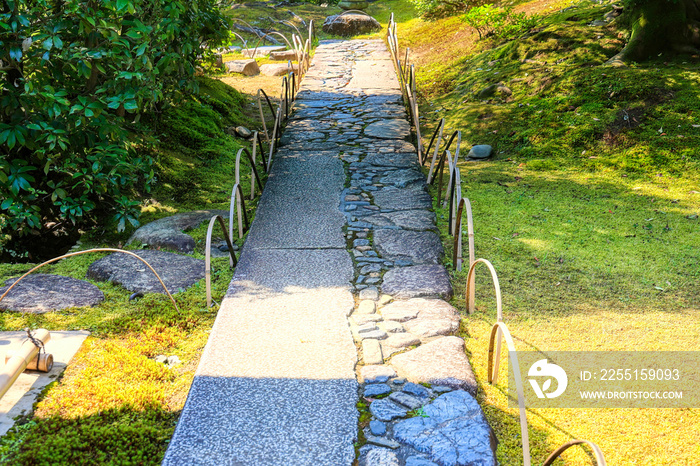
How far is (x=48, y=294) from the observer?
3650mm

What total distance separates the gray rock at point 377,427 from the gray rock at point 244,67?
9.84 m

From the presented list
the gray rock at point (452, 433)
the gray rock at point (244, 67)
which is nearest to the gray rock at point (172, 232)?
the gray rock at point (452, 433)

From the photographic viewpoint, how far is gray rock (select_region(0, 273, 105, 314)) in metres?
3.52

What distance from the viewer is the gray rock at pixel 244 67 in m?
11.1

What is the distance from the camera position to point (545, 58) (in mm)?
8219

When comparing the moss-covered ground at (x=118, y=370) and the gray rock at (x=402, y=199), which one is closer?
the moss-covered ground at (x=118, y=370)

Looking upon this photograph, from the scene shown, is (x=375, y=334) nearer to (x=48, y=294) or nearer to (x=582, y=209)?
(x=48, y=294)

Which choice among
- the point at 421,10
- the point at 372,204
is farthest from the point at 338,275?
the point at 421,10

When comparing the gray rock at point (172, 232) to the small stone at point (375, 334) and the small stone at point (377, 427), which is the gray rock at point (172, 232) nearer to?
the small stone at point (375, 334)

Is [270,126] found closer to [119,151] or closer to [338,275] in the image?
[119,151]

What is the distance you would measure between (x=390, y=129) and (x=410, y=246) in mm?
3610

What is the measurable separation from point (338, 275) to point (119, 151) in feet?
6.71

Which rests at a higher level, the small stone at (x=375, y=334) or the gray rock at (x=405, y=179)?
the gray rock at (x=405, y=179)

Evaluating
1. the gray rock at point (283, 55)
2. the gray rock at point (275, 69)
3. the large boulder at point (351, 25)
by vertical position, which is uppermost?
the large boulder at point (351, 25)
